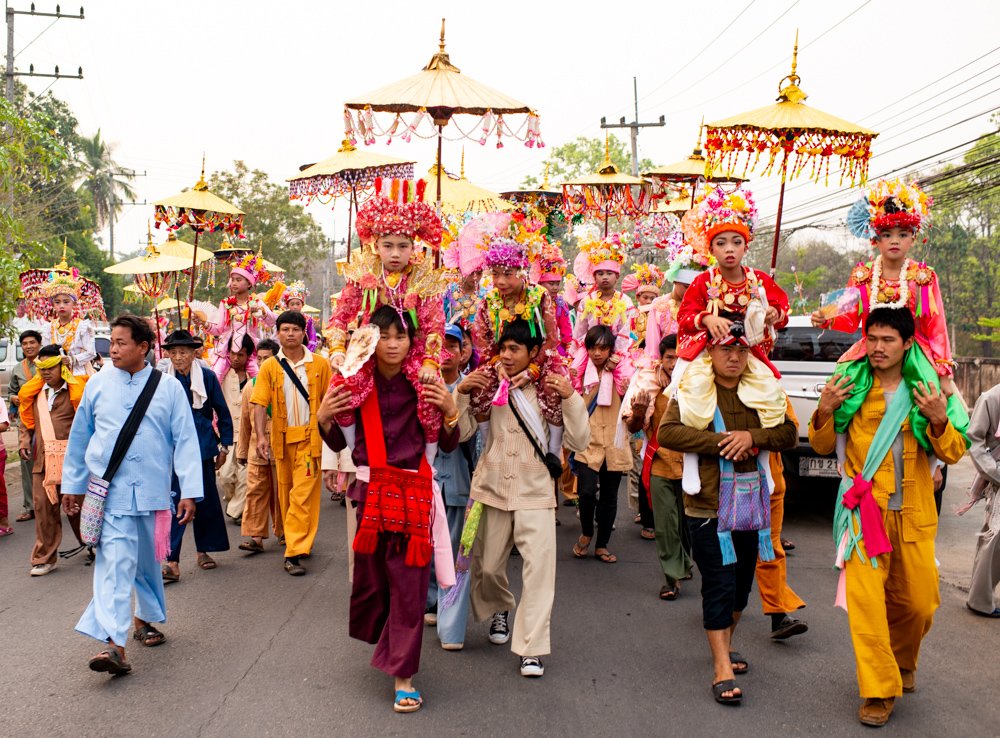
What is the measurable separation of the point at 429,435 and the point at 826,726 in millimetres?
2432

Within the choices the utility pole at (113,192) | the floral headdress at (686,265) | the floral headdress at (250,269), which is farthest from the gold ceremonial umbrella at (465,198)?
the utility pole at (113,192)

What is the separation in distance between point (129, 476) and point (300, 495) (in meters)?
2.22

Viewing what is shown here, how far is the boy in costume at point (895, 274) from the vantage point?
485 centimetres

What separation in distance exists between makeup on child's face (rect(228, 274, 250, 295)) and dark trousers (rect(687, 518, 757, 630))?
21.5 ft

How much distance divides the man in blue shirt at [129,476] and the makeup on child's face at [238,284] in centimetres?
459

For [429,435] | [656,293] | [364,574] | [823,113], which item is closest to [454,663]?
[364,574]

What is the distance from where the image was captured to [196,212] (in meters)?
11.6

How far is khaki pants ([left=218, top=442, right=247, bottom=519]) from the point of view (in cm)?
924

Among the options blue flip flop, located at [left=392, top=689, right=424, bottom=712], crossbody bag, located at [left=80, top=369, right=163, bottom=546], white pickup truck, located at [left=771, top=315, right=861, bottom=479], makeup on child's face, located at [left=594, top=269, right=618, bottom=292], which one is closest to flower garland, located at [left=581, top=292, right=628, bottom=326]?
makeup on child's face, located at [left=594, top=269, right=618, bottom=292]

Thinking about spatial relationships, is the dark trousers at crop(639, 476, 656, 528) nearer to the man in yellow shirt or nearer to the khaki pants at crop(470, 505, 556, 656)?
the khaki pants at crop(470, 505, 556, 656)

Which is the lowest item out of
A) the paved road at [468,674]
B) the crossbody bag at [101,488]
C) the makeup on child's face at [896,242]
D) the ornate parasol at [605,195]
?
the paved road at [468,674]

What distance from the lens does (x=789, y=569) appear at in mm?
7117

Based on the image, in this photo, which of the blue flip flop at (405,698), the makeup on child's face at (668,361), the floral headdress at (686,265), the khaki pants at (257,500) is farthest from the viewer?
the khaki pants at (257,500)

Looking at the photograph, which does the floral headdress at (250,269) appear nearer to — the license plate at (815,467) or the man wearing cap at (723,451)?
the license plate at (815,467)
